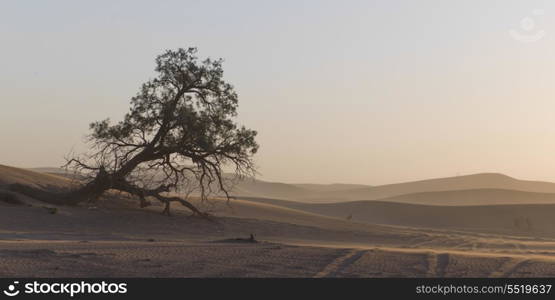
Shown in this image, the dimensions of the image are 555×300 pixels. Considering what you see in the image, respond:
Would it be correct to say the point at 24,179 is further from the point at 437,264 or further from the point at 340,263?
the point at 437,264

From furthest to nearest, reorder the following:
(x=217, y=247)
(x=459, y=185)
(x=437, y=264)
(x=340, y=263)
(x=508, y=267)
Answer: (x=459, y=185) < (x=217, y=247) < (x=437, y=264) < (x=508, y=267) < (x=340, y=263)

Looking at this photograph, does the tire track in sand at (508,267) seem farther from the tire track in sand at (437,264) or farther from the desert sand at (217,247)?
the tire track in sand at (437,264)

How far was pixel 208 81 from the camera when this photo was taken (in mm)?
26406

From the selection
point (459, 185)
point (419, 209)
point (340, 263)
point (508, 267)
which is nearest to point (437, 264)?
point (508, 267)

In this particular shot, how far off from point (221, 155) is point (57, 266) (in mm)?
14384

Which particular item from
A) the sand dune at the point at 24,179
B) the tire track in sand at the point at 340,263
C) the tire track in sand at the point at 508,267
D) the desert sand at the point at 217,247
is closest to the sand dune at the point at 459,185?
the desert sand at the point at 217,247

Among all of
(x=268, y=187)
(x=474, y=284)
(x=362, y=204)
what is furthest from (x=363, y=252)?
(x=268, y=187)

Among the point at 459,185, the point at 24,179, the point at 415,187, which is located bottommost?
the point at 24,179

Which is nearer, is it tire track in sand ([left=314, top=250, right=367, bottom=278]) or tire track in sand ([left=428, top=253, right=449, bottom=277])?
tire track in sand ([left=314, top=250, right=367, bottom=278])

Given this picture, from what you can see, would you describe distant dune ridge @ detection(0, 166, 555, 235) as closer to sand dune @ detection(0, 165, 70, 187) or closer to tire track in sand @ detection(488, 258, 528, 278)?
sand dune @ detection(0, 165, 70, 187)

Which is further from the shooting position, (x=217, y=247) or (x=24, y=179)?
(x=24, y=179)

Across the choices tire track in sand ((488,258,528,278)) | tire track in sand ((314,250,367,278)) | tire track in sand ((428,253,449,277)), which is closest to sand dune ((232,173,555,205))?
tire track in sand ((428,253,449,277))

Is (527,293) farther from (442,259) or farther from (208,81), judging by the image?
(208,81)

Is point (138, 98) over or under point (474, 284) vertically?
over
